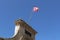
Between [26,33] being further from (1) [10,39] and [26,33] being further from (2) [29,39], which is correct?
(1) [10,39]

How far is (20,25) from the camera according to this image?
4322cm

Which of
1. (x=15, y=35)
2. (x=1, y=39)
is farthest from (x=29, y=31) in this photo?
(x=1, y=39)

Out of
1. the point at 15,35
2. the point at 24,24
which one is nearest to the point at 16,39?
the point at 15,35

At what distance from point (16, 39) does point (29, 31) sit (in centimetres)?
406

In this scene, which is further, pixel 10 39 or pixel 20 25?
pixel 20 25

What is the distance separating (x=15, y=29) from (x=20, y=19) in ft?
6.90

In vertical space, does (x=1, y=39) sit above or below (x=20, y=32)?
below

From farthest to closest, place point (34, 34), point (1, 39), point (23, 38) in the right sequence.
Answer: point (34, 34) < point (23, 38) < point (1, 39)

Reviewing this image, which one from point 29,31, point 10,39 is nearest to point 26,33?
point 29,31

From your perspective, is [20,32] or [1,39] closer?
[1,39]

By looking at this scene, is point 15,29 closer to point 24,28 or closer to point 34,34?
point 24,28

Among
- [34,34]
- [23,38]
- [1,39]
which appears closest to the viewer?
[1,39]

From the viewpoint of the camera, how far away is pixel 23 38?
4231 centimetres

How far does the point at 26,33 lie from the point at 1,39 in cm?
596
